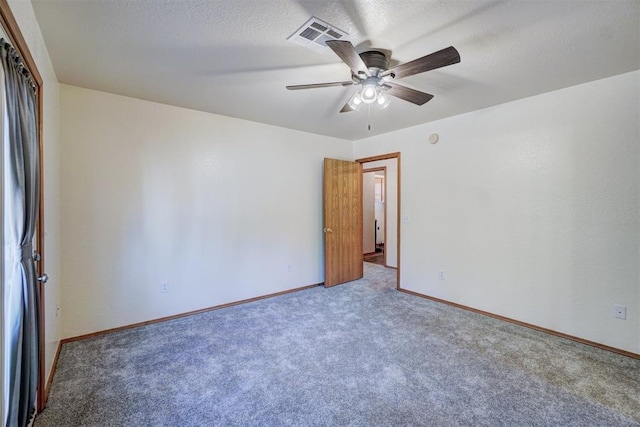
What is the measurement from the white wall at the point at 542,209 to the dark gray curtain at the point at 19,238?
3849 millimetres

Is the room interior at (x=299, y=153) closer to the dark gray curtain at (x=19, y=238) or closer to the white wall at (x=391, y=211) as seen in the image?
the dark gray curtain at (x=19, y=238)

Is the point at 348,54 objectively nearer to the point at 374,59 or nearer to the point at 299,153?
the point at 374,59

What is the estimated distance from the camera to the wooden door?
438 cm

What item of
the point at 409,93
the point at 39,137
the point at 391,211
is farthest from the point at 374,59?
the point at 391,211

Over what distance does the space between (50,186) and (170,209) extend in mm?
1069

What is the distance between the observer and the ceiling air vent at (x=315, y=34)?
172cm

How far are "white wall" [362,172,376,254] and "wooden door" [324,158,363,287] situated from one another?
1.97 metres

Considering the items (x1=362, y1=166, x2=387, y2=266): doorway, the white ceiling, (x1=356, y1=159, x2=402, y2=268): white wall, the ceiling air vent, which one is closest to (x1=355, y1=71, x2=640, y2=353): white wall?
the white ceiling

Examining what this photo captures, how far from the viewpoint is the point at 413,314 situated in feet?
11.0

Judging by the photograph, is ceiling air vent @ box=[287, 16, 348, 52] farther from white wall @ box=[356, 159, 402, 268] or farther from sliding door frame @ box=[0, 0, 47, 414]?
white wall @ box=[356, 159, 402, 268]

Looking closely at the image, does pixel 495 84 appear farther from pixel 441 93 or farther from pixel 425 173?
pixel 425 173

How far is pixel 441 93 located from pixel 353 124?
131 cm

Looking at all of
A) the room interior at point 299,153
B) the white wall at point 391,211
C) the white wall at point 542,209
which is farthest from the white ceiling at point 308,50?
the white wall at point 391,211

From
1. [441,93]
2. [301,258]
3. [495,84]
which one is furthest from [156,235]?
[495,84]
